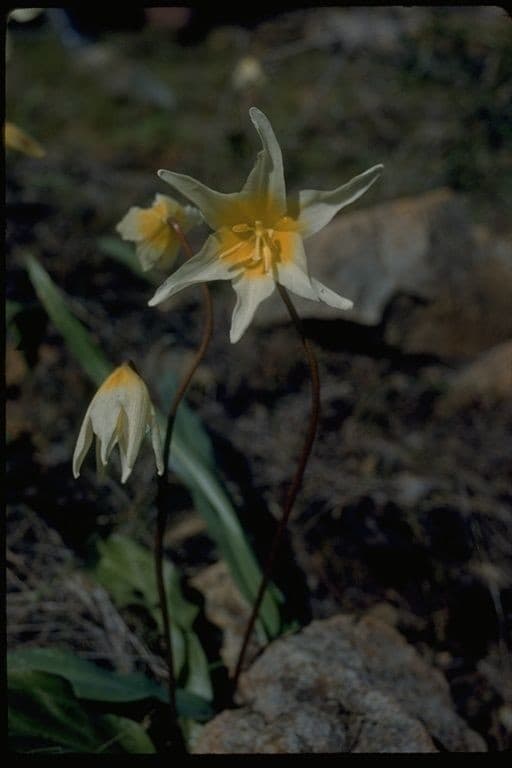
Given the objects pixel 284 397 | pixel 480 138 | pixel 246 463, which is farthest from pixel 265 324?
pixel 480 138

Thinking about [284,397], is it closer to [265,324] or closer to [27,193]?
[265,324]

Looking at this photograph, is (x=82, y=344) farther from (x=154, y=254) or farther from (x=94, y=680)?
(x=94, y=680)

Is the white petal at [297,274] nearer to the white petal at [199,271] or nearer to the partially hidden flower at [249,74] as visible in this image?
the white petal at [199,271]

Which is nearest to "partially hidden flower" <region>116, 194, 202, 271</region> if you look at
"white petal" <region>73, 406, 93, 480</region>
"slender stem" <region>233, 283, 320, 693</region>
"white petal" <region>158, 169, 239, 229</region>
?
A: "white petal" <region>158, 169, 239, 229</region>

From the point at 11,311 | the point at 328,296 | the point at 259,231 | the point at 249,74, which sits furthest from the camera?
the point at 249,74

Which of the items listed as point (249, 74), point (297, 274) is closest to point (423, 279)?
point (249, 74)

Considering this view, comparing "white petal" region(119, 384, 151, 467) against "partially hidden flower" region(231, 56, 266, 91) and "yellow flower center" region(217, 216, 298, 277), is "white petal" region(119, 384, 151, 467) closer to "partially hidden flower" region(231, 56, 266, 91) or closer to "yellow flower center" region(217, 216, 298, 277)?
"yellow flower center" region(217, 216, 298, 277)
